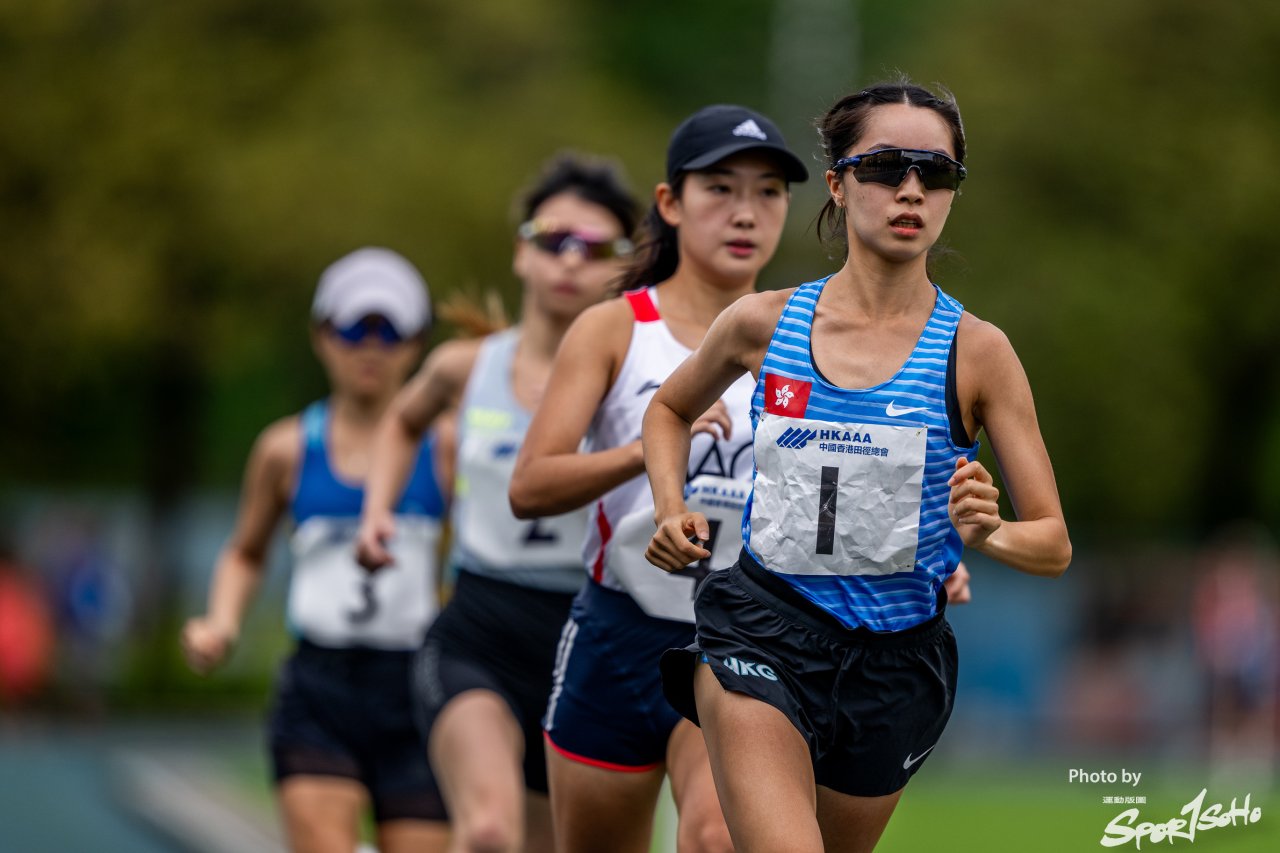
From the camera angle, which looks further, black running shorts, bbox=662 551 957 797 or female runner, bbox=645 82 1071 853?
black running shorts, bbox=662 551 957 797

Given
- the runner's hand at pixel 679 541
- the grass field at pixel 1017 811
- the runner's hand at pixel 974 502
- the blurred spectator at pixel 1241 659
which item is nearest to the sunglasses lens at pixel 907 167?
the runner's hand at pixel 974 502

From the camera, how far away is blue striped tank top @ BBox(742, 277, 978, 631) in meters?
4.39

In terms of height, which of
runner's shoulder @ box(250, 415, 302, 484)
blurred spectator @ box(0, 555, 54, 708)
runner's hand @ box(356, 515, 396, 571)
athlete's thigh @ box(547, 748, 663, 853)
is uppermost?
runner's shoulder @ box(250, 415, 302, 484)

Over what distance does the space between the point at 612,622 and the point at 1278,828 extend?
5663mm

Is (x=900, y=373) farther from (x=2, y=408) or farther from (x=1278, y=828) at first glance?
(x=2, y=408)

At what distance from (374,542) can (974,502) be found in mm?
3316

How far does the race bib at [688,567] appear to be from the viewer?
212 inches

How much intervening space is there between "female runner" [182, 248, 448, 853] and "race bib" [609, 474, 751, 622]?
2090mm

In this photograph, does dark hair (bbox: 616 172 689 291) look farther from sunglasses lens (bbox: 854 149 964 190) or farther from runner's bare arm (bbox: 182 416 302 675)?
runner's bare arm (bbox: 182 416 302 675)

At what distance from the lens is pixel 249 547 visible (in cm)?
820

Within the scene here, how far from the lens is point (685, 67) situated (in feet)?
113

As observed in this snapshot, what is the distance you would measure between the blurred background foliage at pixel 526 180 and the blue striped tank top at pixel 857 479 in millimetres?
17553

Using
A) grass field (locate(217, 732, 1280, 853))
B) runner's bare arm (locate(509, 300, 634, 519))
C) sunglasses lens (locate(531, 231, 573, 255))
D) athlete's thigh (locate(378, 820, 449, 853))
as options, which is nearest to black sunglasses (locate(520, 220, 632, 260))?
sunglasses lens (locate(531, 231, 573, 255))

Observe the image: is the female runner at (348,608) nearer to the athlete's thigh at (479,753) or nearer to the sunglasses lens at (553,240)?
the athlete's thigh at (479,753)
